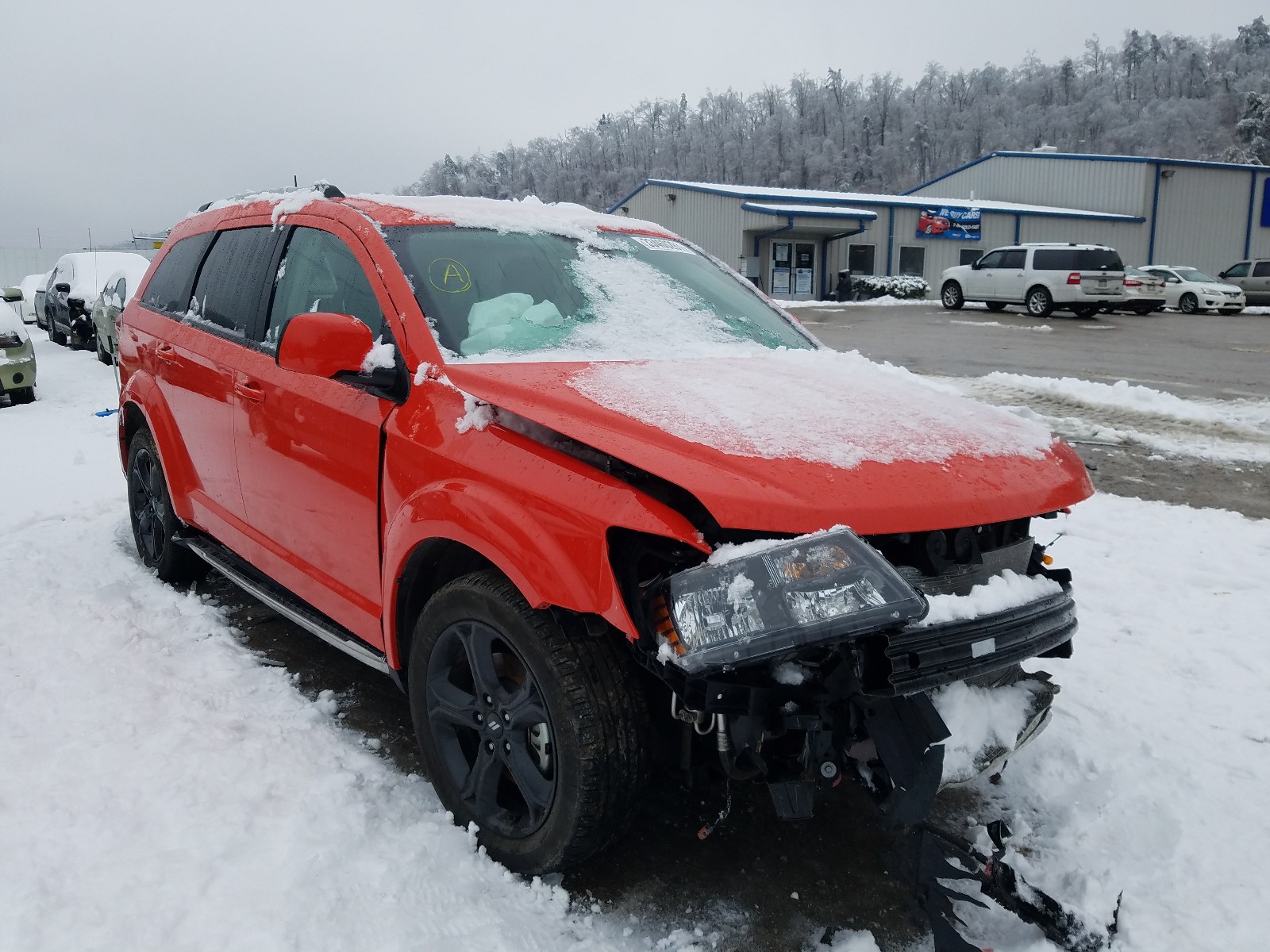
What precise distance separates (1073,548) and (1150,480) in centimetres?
211

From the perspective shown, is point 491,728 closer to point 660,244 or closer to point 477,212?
point 477,212

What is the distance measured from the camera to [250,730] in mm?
3127

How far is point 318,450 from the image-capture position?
9.76 ft

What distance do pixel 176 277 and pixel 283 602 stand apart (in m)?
2.02

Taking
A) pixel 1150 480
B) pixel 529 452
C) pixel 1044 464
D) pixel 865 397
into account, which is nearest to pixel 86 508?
pixel 529 452

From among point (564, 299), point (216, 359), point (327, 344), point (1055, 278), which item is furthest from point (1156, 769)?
point (1055, 278)

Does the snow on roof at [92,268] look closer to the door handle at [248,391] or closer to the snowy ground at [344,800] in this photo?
the snowy ground at [344,800]

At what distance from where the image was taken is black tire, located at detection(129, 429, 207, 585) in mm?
4434

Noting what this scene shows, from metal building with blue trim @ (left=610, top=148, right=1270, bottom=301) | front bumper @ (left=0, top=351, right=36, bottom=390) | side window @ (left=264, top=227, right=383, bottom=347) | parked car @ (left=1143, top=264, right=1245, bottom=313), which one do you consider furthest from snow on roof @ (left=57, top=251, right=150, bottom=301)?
parked car @ (left=1143, top=264, right=1245, bottom=313)

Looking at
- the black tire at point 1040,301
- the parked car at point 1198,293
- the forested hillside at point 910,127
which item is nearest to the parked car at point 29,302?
the black tire at point 1040,301

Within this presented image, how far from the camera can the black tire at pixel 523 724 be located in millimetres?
2170

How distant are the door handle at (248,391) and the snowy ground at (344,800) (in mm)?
1070

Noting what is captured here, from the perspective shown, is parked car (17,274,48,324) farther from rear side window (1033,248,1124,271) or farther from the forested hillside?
the forested hillside

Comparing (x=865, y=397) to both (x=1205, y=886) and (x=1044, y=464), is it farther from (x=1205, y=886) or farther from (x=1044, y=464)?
(x=1205, y=886)
